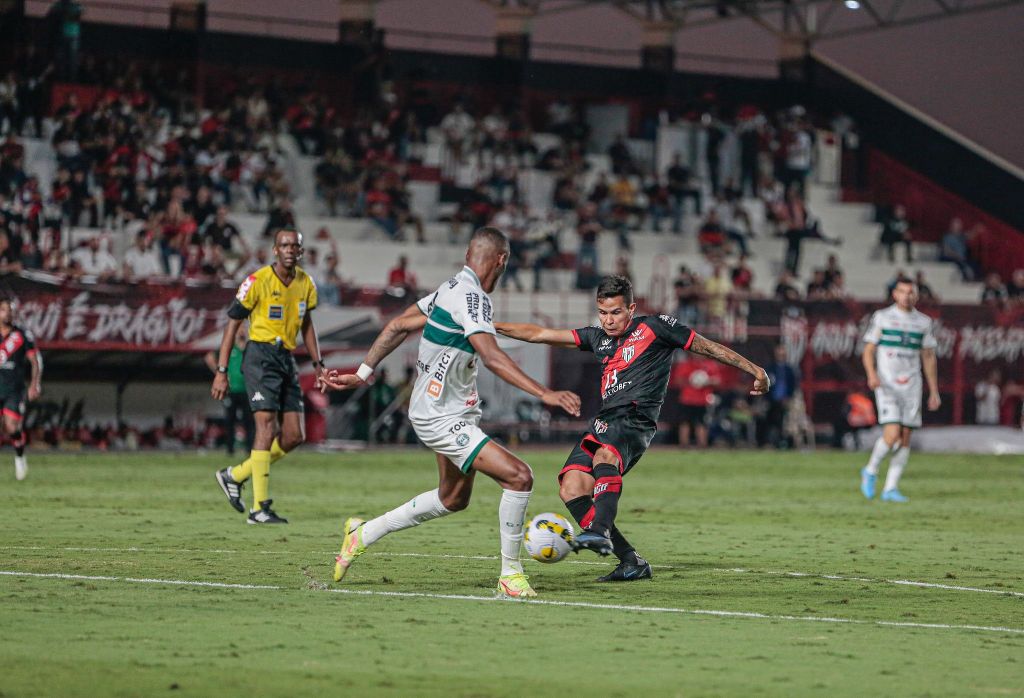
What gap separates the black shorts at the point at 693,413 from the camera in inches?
1257

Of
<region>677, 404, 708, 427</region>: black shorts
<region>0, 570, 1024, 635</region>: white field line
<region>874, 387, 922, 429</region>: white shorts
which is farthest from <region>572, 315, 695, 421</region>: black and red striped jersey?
<region>677, 404, 708, 427</region>: black shorts

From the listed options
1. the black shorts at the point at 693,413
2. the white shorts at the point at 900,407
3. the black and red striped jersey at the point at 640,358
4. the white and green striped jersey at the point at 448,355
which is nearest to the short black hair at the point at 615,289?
the black and red striped jersey at the point at 640,358

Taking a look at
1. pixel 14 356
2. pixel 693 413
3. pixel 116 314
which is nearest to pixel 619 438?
pixel 14 356

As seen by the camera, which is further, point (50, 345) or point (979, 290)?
point (979, 290)

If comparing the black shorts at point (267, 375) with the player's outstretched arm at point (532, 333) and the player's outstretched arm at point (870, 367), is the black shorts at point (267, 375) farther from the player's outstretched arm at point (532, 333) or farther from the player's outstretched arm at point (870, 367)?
the player's outstretched arm at point (870, 367)

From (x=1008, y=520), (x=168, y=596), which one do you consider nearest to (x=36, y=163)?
(x=1008, y=520)

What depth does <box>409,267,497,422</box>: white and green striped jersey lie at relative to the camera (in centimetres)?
939

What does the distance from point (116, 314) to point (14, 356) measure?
20.7 ft

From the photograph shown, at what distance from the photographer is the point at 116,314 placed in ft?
86.6

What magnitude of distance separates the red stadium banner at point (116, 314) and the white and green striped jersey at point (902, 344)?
478 inches

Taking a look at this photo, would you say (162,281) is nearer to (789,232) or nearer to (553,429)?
(553,429)

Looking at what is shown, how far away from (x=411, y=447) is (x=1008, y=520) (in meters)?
15.1

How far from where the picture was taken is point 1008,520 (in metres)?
16.7

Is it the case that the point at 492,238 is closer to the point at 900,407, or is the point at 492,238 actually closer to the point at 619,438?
the point at 619,438
